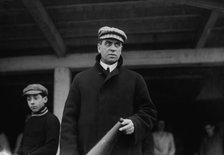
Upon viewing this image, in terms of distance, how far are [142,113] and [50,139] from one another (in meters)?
1.24

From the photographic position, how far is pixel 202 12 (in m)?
6.25

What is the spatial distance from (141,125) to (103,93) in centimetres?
32

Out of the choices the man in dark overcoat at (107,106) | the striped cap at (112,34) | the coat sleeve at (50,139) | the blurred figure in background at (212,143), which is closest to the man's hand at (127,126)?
the man in dark overcoat at (107,106)

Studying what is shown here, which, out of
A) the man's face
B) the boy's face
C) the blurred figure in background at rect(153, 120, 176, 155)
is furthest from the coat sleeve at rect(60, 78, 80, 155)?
the blurred figure in background at rect(153, 120, 176, 155)

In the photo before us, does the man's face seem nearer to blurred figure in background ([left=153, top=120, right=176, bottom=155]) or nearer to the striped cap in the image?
the striped cap

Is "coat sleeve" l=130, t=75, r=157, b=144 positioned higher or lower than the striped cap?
lower

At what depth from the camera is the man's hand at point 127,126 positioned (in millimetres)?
2635

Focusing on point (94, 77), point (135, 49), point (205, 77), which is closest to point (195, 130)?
point (205, 77)

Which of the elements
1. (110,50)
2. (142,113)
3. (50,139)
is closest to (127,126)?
(142,113)

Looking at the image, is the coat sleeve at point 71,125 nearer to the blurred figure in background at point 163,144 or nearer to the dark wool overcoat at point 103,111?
the dark wool overcoat at point 103,111

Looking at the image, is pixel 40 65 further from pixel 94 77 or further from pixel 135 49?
pixel 94 77

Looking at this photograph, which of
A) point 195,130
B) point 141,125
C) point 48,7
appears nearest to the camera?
point 141,125

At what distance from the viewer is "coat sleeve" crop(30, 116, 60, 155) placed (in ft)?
12.2

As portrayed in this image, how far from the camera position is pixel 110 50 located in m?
2.89
